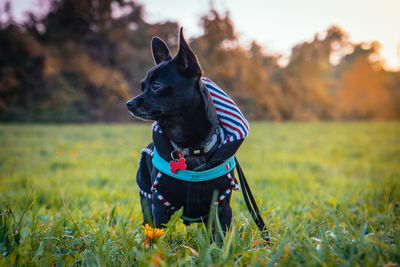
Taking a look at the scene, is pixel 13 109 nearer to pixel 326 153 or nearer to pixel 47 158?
pixel 47 158

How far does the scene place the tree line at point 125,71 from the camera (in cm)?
1872

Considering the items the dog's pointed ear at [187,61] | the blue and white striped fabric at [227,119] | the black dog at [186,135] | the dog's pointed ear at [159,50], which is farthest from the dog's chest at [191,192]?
the dog's pointed ear at [159,50]

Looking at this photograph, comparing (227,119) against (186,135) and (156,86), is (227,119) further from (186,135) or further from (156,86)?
(156,86)

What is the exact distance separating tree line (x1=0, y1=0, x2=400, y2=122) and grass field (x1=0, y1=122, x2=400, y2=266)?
12.9 m

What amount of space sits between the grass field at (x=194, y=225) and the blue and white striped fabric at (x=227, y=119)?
632mm

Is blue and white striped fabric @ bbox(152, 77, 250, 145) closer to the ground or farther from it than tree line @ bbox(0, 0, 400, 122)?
closer to the ground

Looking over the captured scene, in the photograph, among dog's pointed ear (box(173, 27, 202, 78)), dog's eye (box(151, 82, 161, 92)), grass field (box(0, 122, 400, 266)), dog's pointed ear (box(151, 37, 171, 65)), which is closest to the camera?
grass field (box(0, 122, 400, 266))

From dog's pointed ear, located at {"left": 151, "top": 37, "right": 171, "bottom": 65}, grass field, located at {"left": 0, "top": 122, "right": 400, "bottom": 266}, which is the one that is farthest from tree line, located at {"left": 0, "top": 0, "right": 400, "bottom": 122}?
dog's pointed ear, located at {"left": 151, "top": 37, "right": 171, "bottom": 65}

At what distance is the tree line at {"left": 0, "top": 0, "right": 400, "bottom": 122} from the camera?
18719 mm

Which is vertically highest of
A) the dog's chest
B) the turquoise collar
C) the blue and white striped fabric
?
the blue and white striped fabric

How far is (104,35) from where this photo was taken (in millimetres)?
22453

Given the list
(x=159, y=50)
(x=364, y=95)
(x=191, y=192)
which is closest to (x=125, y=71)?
(x=159, y=50)

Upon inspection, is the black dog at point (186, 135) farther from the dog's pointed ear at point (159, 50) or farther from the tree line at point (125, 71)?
the tree line at point (125, 71)

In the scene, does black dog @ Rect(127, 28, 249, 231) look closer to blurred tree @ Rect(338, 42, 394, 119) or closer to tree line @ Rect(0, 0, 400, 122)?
tree line @ Rect(0, 0, 400, 122)
